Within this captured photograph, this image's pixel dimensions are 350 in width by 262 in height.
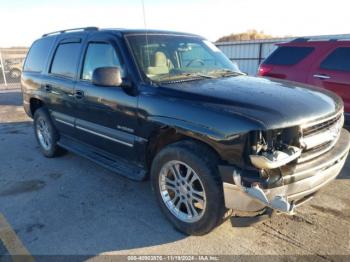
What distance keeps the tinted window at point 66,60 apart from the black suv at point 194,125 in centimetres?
3

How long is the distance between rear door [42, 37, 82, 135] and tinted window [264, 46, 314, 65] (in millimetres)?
4033

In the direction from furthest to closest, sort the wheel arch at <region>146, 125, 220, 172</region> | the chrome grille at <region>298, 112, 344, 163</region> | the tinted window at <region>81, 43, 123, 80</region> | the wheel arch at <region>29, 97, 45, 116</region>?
the wheel arch at <region>29, 97, 45, 116</region> < the tinted window at <region>81, 43, 123, 80</region> < the wheel arch at <region>146, 125, 220, 172</region> < the chrome grille at <region>298, 112, 344, 163</region>

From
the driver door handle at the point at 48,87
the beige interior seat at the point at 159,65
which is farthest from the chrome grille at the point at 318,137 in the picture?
the driver door handle at the point at 48,87

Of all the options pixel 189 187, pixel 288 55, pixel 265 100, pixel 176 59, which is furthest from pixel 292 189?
pixel 288 55

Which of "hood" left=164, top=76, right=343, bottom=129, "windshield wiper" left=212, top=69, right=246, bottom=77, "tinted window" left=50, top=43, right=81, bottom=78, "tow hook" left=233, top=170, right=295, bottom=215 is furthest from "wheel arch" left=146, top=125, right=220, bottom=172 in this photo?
"tinted window" left=50, top=43, right=81, bottom=78

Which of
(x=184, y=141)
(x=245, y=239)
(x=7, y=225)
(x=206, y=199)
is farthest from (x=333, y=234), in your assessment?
(x=7, y=225)

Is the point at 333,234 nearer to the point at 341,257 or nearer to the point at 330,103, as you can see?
the point at 341,257

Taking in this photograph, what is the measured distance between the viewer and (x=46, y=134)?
5621mm

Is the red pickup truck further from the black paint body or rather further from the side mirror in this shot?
the side mirror

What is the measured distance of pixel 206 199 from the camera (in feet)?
9.39

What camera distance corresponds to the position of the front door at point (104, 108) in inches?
142

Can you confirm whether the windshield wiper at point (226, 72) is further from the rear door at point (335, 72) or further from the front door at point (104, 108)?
the rear door at point (335, 72)

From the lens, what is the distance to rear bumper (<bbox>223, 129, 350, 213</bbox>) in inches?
99.3

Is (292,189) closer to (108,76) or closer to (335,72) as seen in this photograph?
(108,76)
